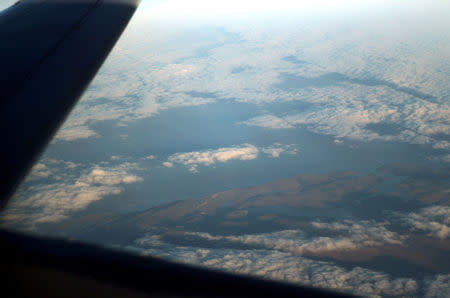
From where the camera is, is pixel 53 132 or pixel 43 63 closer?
pixel 53 132

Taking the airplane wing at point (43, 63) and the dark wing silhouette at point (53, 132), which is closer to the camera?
the dark wing silhouette at point (53, 132)

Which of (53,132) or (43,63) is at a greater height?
(43,63)

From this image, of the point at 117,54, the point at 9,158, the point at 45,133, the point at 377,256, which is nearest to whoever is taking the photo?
the point at 9,158

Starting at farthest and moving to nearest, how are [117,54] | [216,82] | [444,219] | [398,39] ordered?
[117,54], [398,39], [216,82], [444,219]

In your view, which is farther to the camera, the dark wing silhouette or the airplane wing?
the airplane wing

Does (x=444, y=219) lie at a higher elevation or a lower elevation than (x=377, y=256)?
higher

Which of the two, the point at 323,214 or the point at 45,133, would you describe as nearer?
the point at 45,133

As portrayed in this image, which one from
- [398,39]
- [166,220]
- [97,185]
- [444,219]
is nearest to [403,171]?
[444,219]

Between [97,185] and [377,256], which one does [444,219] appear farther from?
[97,185]
